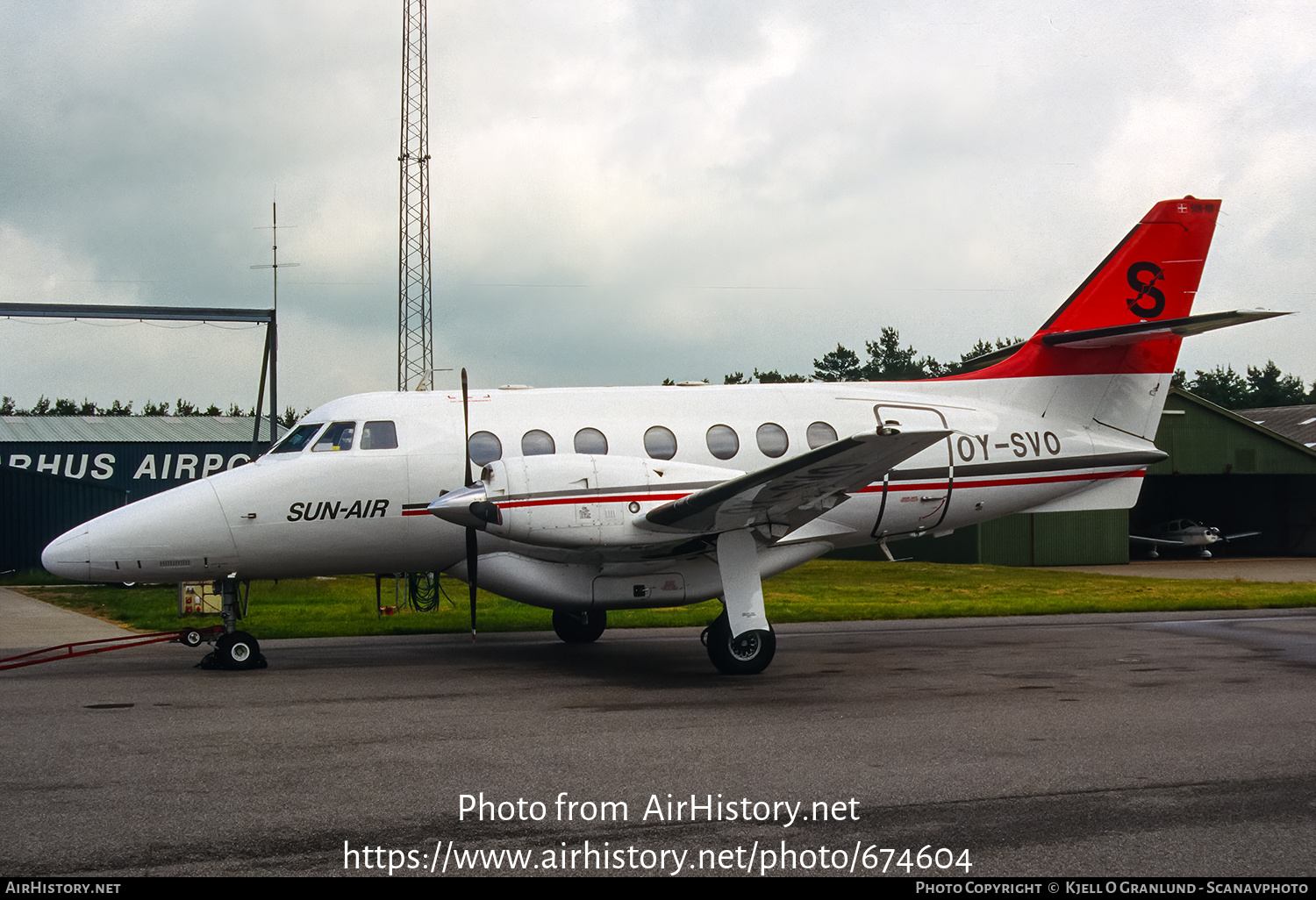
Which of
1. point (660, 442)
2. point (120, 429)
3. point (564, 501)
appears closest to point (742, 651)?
point (564, 501)

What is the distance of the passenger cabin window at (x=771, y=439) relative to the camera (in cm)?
1461

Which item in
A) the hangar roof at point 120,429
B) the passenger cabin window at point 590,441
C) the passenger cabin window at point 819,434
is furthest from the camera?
the hangar roof at point 120,429

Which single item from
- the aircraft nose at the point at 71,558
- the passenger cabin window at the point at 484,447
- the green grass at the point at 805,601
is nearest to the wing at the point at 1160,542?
the green grass at the point at 805,601

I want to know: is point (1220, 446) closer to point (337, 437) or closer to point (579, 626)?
point (579, 626)

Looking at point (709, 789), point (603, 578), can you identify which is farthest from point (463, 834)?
point (603, 578)

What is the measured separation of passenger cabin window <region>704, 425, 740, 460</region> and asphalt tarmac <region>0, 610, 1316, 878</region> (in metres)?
2.86

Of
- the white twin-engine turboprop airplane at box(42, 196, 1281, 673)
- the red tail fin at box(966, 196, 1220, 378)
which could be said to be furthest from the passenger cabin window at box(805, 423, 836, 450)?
the red tail fin at box(966, 196, 1220, 378)

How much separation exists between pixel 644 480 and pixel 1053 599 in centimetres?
1621

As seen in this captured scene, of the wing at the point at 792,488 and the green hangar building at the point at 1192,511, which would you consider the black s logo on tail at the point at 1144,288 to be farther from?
the green hangar building at the point at 1192,511

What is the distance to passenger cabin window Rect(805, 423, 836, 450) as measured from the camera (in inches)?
584

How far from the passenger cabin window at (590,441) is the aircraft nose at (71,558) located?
581 centimetres

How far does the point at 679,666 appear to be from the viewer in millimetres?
13609

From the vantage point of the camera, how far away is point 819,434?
1492cm

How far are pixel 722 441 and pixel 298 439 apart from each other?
545cm
